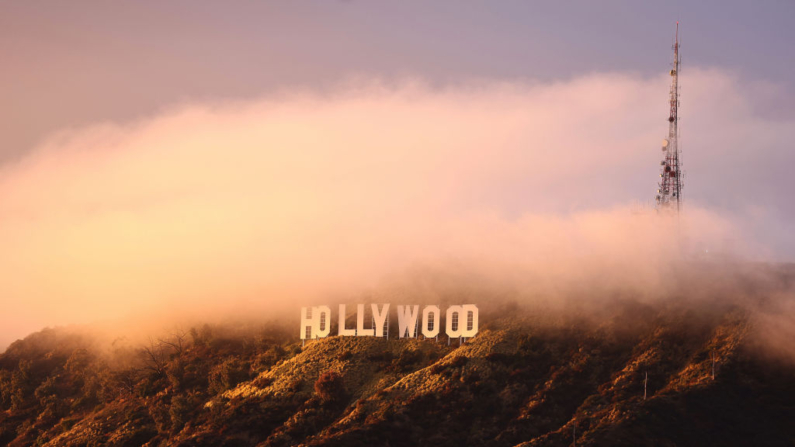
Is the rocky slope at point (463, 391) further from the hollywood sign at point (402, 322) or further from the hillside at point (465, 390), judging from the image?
the hollywood sign at point (402, 322)

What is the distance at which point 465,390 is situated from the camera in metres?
105

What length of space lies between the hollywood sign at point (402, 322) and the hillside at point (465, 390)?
1.78 meters

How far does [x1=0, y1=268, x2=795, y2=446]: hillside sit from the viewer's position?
94.1 m

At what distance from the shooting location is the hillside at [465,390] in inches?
3706

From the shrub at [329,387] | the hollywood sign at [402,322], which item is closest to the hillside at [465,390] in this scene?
the shrub at [329,387]

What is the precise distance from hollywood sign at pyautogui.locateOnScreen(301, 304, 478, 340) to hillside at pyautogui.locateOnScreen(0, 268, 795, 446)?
1779 mm

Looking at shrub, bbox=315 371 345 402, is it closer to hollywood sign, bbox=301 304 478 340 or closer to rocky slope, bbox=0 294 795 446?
rocky slope, bbox=0 294 795 446

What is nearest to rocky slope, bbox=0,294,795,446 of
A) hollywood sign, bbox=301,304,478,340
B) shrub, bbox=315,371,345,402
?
shrub, bbox=315,371,345,402

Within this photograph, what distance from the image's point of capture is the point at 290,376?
384 ft

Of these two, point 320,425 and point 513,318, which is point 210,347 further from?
point 513,318

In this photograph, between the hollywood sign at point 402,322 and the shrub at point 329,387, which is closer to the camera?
the shrub at point 329,387

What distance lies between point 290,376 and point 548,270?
52.4 m

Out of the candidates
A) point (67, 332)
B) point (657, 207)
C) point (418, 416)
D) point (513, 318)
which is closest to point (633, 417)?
point (418, 416)

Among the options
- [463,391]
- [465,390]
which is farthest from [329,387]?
[465,390]
